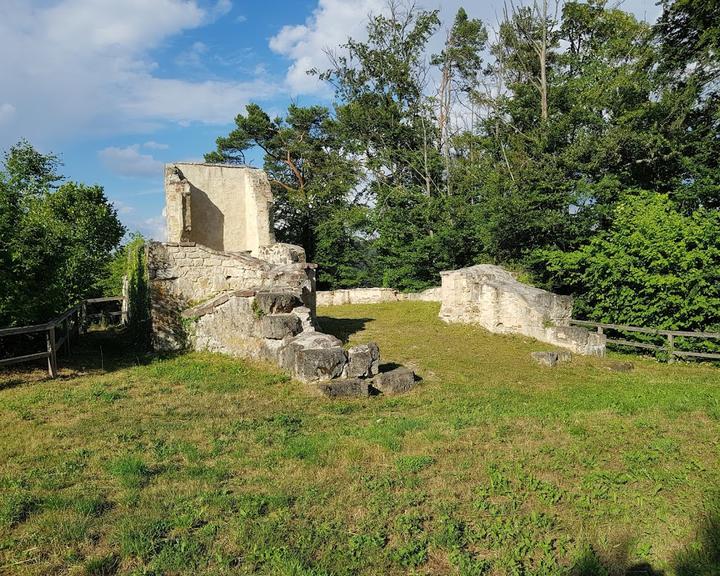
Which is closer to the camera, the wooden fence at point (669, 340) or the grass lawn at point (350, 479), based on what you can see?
the grass lawn at point (350, 479)

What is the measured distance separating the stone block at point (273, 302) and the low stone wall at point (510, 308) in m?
7.76

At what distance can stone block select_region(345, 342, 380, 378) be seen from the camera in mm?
8203

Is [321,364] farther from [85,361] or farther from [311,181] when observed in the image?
[311,181]

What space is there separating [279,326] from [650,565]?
722cm

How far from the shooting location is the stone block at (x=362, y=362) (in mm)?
8203

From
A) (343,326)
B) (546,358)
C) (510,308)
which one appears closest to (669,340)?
(510,308)

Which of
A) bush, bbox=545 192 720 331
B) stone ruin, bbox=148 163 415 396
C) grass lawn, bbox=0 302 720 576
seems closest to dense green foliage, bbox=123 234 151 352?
stone ruin, bbox=148 163 415 396

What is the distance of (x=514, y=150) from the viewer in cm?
2425

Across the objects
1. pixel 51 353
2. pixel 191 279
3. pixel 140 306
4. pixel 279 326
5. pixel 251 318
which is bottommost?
pixel 51 353

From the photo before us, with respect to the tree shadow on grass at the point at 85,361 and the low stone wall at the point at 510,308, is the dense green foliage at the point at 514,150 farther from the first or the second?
the tree shadow on grass at the point at 85,361

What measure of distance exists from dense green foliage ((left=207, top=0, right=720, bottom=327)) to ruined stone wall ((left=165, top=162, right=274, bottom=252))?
10.5 m

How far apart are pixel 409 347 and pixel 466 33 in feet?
91.9

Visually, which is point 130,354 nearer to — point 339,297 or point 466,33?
point 339,297

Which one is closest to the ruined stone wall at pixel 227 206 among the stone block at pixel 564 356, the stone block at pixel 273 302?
the stone block at pixel 273 302
